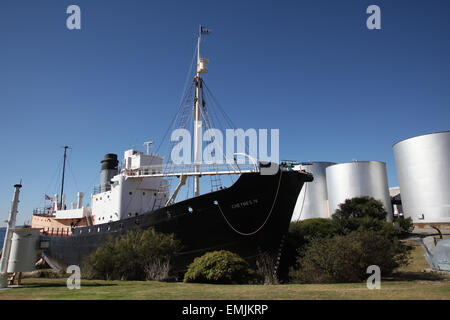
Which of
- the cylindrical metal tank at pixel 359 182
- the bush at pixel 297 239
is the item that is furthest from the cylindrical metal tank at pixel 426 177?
the bush at pixel 297 239

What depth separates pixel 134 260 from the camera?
539 inches

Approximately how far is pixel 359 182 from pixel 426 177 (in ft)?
31.6

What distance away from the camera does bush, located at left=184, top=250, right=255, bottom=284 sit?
37.3ft

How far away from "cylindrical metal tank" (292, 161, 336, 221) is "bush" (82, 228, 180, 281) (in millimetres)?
40445

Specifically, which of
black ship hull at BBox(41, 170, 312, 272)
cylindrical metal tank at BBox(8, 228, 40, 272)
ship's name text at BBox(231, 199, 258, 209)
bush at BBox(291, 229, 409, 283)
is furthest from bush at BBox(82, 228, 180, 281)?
bush at BBox(291, 229, 409, 283)

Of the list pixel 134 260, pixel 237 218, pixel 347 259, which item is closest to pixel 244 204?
pixel 237 218

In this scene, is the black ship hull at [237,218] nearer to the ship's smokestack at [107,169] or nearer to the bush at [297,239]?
the bush at [297,239]

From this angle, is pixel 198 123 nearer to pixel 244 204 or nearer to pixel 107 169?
pixel 244 204

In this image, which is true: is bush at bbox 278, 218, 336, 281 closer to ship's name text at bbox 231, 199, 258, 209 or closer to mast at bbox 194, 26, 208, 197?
ship's name text at bbox 231, 199, 258, 209

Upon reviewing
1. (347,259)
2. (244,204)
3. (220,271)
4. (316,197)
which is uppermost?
(316,197)

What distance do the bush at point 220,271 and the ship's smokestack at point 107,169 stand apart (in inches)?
642

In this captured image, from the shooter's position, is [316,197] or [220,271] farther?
[316,197]

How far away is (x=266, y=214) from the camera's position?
1560 cm
